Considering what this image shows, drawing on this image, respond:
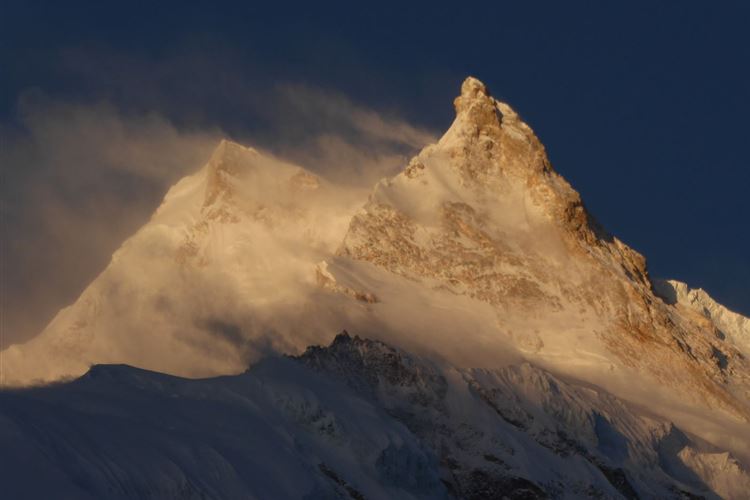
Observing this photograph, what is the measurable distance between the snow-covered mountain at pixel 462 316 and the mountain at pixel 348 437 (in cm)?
26

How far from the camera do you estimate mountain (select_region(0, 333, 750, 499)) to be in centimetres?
9438

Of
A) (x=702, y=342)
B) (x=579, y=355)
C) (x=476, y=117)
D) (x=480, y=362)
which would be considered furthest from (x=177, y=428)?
(x=476, y=117)

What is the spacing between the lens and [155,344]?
559ft

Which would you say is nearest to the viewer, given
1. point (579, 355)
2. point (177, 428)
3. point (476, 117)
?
point (177, 428)

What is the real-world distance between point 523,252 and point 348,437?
64060 millimetres

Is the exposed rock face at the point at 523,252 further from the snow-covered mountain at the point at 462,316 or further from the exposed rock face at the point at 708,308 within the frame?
the exposed rock face at the point at 708,308

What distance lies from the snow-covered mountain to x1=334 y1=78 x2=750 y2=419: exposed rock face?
21 centimetres

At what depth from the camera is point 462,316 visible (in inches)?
6531

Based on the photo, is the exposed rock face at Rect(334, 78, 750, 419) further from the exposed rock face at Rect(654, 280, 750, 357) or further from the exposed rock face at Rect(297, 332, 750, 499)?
the exposed rock face at Rect(297, 332, 750, 499)

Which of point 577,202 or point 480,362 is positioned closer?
point 480,362

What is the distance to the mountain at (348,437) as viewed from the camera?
9438cm

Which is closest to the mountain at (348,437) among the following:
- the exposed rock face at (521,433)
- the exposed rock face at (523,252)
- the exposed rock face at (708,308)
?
the exposed rock face at (521,433)

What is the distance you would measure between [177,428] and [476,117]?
9454 cm

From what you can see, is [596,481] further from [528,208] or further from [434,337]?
[528,208]
